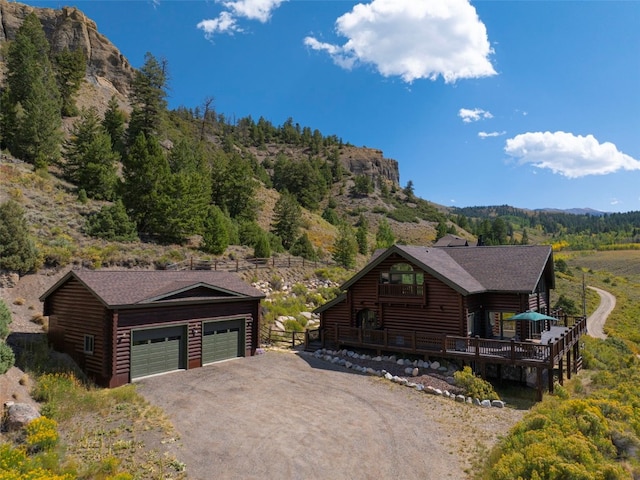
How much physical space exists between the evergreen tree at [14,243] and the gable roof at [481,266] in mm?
19750

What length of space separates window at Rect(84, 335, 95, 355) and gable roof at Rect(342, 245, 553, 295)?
43.6 ft

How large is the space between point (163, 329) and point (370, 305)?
451 inches

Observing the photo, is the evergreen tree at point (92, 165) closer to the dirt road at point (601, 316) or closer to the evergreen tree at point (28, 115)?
the evergreen tree at point (28, 115)

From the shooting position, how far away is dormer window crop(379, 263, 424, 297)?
22.8 m

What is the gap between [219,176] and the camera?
57656mm

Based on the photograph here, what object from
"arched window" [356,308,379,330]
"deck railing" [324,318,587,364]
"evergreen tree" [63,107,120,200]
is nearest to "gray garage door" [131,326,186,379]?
"deck railing" [324,318,587,364]

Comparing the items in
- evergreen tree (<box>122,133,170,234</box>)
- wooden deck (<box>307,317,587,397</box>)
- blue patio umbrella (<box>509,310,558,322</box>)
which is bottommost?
wooden deck (<box>307,317,587,397</box>)

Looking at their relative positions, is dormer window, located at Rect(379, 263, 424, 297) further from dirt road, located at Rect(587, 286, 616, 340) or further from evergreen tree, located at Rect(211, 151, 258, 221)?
evergreen tree, located at Rect(211, 151, 258, 221)

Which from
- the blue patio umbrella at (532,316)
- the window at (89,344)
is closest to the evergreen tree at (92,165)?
the window at (89,344)

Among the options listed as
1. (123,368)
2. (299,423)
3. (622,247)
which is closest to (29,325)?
(123,368)

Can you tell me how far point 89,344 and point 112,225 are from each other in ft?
63.6

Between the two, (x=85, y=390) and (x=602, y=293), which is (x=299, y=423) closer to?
(x=85, y=390)

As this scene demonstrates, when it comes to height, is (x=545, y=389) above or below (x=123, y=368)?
below

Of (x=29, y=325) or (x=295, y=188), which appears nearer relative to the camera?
(x=29, y=325)
